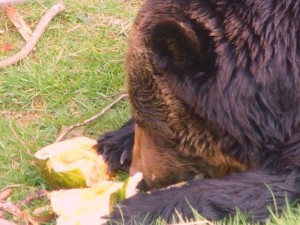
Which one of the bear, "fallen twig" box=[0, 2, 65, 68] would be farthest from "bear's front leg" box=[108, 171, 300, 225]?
"fallen twig" box=[0, 2, 65, 68]

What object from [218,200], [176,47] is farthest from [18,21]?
[218,200]

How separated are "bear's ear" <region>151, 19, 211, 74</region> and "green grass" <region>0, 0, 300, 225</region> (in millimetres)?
1244

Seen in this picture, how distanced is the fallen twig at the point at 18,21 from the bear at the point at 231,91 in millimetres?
2520

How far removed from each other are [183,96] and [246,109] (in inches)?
11.6

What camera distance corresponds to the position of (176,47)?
353 centimetres

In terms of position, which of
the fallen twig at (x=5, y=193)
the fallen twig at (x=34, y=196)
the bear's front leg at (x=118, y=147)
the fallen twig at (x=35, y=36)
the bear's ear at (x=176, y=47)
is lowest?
the fallen twig at (x=5, y=193)

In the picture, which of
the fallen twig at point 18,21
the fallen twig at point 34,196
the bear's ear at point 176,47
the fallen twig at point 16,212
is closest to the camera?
the bear's ear at point 176,47

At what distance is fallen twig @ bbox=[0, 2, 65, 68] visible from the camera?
5.73m

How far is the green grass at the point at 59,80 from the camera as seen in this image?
491 centimetres

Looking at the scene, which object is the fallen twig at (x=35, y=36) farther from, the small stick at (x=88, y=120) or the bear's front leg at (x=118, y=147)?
the bear's front leg at (x=118, y=147)

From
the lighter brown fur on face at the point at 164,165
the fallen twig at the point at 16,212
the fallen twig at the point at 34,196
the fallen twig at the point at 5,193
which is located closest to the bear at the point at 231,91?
the lighter brown fur on face at the point at 164,165

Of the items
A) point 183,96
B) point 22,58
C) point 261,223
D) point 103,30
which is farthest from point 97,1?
point 261,223

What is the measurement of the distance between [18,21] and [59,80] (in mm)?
866

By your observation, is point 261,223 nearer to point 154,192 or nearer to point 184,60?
point 154,192
